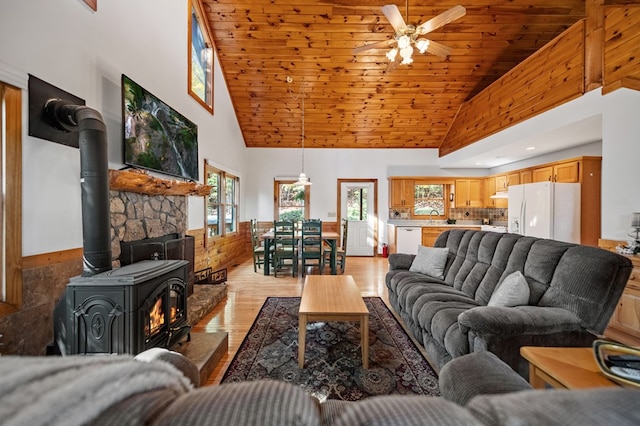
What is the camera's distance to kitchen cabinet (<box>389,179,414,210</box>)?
6664 millimetres

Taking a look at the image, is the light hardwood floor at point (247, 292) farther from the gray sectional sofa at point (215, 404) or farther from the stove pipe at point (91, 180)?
the gray sectional sofa at point (215, 404)

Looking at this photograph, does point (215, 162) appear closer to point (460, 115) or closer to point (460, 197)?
point (460, 115)

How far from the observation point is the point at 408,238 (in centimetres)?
617

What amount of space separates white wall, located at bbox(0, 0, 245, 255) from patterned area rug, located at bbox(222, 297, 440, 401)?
1649mm

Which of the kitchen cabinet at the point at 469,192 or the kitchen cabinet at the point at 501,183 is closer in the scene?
the kitchen cabinet at the point at 501,183

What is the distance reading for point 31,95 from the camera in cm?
162

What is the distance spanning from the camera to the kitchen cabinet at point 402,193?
6664 millimetres

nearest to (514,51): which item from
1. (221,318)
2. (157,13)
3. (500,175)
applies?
(500,175)

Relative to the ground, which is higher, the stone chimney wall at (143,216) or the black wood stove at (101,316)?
the stone chimney wall at (143,216)

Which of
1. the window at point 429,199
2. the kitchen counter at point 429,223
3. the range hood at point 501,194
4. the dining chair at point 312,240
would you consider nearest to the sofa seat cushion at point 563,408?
the dining chair at point 312,240

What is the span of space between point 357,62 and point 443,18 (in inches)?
94.4

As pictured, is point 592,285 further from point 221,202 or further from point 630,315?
point 221,202

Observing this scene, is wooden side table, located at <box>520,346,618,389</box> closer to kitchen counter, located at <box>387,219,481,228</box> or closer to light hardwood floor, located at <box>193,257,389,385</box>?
light hardwood floor, located at <box>193,257,389,385</box>

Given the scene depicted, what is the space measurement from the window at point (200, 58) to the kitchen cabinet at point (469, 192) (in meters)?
5.93
